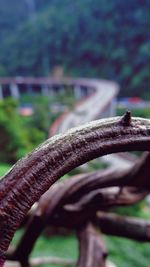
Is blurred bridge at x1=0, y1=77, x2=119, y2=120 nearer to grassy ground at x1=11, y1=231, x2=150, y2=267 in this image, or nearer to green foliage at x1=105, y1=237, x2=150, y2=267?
grassy ground at x1=11, y1=231, x2=150, y2=267

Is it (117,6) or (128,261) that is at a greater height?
(128,261)

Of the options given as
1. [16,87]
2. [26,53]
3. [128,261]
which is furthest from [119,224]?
[26,53]

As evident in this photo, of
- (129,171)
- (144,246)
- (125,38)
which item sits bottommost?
(125,38)

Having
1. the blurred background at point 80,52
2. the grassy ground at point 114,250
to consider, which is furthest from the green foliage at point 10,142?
the blurred background at point 80,52

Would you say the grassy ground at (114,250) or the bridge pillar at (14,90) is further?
the bridge pillar at (14,90)

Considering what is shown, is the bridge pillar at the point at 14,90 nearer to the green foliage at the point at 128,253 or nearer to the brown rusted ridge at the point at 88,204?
the green foliage at the point at 128,253

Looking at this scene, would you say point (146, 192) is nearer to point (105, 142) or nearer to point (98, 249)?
point (98, 249)

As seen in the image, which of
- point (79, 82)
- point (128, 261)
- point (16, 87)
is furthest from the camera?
point (16, 87)

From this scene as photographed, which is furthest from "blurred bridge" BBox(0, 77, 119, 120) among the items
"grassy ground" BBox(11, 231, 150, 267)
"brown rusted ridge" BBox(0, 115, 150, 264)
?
"brown rusted ridge" BBox(0, 115, 150, 264)

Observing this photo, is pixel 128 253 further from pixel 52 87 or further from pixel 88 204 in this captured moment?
pixel 52 87
